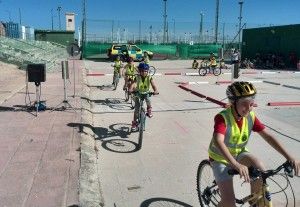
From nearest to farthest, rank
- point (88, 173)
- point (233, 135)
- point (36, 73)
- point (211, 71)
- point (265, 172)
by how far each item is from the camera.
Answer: point (265, 172), point (233, 135), point (88, 173), point (36, 73), point (211, 71)

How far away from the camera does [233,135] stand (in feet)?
13.5

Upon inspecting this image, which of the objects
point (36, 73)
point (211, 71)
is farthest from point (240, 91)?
point (211, 71)

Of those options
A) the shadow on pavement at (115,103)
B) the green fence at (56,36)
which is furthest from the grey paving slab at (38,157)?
the green fence at (56,36)

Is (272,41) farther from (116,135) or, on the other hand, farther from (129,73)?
(116,135)

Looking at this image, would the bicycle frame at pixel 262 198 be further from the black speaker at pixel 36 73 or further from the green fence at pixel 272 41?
the green fence at pixel 272 41

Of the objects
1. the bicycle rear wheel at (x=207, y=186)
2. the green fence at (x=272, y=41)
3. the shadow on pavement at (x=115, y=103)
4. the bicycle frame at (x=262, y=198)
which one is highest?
the green fence at (x=272, y=41)

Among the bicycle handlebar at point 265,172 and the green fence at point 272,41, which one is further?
the green fence at point 272,41

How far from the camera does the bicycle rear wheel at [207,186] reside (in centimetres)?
471

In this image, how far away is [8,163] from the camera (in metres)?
6.82

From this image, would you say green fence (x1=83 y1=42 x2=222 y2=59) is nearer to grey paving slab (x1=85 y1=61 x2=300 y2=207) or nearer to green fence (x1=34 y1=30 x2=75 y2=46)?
green fence (x1=34 y1=30 x2=75 y2=46)

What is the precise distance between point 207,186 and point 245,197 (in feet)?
2.80

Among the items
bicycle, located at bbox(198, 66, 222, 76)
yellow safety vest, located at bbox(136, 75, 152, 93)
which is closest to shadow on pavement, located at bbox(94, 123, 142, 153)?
yellow safety vest, located at bbox(136, 75, 152, 93)

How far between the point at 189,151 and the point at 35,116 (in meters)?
4.62

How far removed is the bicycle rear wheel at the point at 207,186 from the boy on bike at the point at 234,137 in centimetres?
53
